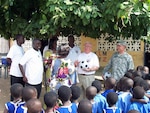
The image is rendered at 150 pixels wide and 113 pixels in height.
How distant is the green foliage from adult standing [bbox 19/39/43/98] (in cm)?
35

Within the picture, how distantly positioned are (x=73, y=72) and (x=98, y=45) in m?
7.64

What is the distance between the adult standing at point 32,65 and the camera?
5280mm

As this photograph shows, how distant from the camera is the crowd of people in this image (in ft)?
12.2

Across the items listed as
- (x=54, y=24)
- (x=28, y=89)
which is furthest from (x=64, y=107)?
(x=54, y=24)

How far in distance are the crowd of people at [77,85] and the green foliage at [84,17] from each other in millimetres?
338

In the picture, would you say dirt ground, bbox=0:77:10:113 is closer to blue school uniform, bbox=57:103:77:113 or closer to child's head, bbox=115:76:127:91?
child's head, bbox=115:76:127:91

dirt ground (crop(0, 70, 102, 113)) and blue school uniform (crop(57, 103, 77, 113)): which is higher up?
blue school uniform (crop(57, 103, 77, 113))

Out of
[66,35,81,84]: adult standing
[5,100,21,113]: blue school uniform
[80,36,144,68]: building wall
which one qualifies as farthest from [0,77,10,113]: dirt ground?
[80,36,144,68]: building wall

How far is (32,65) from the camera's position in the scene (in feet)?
17.4

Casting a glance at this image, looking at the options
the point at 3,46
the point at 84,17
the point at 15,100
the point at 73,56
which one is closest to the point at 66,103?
the point at 15,100

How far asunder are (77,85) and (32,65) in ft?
2.82

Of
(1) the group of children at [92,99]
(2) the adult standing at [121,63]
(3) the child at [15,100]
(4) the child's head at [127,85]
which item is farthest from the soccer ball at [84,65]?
(3) the child at [15,100]

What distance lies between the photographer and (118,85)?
4.56 m

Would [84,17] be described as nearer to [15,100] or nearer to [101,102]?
[101,102]
